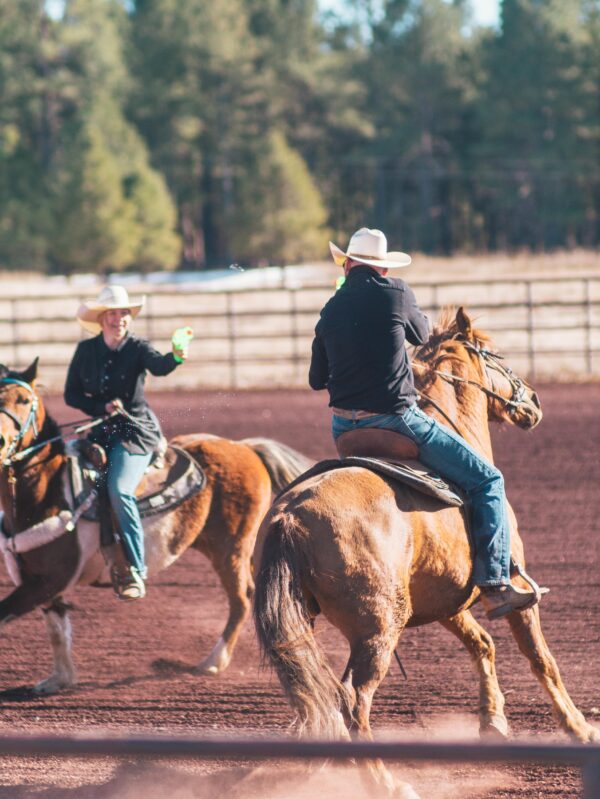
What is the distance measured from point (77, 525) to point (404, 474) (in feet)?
8.31

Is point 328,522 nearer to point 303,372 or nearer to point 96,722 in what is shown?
point 96,722

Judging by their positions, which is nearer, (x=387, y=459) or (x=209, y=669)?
(x=387, y=459)

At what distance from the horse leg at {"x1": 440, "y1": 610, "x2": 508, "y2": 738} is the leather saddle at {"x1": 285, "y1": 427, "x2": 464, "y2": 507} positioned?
3.42 ft

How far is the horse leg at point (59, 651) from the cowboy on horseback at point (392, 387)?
8.17 feet

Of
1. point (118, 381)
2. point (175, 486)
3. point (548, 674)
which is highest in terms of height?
point (118, 381)

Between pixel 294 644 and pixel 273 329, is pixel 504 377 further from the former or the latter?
pixel 273 329

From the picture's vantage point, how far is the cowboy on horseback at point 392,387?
4871 mm

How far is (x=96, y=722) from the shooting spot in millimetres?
5949

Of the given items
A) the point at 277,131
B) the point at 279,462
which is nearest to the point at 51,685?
the point at 279,462

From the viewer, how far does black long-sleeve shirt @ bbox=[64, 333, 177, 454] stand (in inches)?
260

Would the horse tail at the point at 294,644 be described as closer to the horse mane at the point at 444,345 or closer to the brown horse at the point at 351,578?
the brown horse at the point at 351,578

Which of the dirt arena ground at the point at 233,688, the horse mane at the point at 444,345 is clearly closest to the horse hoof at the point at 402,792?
the dirt arena ground at the point at 233,688

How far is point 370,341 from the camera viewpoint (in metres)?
4.85

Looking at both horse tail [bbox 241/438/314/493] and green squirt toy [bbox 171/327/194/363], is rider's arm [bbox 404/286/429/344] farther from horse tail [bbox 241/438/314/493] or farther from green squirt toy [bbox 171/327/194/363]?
horse tail [bbox 241/438/314/493]
